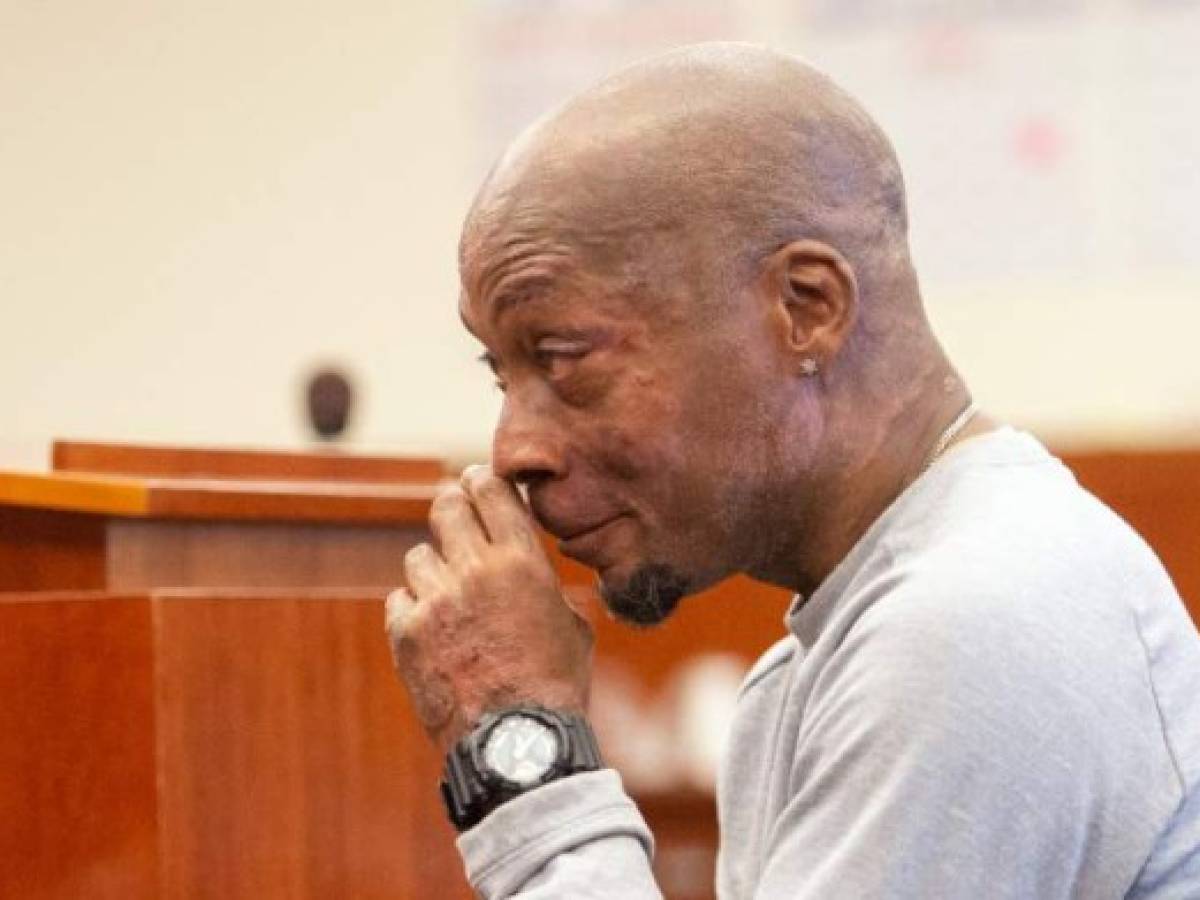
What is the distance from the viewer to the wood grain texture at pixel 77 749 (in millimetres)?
2049

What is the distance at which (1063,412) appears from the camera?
501 cm

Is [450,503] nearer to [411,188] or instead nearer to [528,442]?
[528,442]

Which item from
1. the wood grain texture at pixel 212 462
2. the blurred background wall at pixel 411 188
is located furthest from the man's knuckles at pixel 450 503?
the blurred background wall at pixel 411 188

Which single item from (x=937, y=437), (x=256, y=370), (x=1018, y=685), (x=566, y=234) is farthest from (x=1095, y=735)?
(x=256, y=370)

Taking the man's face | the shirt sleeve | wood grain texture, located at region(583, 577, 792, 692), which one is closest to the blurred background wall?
wood grain texture, located at region(583, 577, 792, 692)

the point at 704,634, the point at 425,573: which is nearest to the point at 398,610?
the point at 425,573

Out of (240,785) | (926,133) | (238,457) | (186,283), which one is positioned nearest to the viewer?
(240,785)

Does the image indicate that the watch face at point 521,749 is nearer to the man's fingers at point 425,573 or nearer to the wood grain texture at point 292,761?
the man's fingers at point 425,573

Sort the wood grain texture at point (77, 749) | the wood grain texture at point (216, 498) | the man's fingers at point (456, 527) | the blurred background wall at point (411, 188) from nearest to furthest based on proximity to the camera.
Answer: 1. the man's fingers at point (456, 527)
2. the wood grain texture at point (77, 749)
3. the wood grain texture at point (216, 498)
4. the blurred background wall at point (411, 188)

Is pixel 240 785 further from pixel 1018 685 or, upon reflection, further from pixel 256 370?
pixel 256 370

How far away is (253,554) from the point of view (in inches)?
90.1

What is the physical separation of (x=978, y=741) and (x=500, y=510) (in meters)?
0.46

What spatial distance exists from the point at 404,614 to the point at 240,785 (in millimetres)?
491

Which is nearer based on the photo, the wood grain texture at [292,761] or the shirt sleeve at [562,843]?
the shirt sleeve at [562,843]
